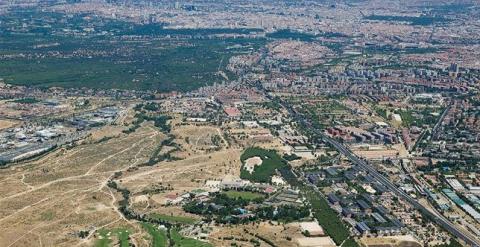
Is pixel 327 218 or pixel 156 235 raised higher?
pixel 327 218

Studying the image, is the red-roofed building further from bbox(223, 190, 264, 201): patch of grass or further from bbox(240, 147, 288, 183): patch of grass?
bbox(223, 190, 264, 201): patch of grass

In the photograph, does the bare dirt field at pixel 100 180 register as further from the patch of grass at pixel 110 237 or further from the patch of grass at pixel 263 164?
the patch of grass at pixel 263 164

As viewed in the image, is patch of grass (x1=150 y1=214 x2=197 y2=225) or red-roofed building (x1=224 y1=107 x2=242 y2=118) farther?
red-roofed building (x1=224 y1=107 x2=242 y2=118)

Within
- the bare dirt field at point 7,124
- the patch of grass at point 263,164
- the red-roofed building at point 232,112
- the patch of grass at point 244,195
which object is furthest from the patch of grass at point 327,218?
the bare dirt field at point 7,124

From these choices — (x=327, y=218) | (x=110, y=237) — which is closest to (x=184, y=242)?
(x=110, y=237)

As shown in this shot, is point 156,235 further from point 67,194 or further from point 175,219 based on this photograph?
point 67,194

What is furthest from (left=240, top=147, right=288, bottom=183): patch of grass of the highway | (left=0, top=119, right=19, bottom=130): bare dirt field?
(left=0, top=119, right=19, bottom=130): bare dirt field

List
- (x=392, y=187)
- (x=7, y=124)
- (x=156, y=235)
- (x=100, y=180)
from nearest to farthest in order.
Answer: (x=156, y=235)
(x=392, y=187)
(x=100, y=180)
(x=7, y=124)
